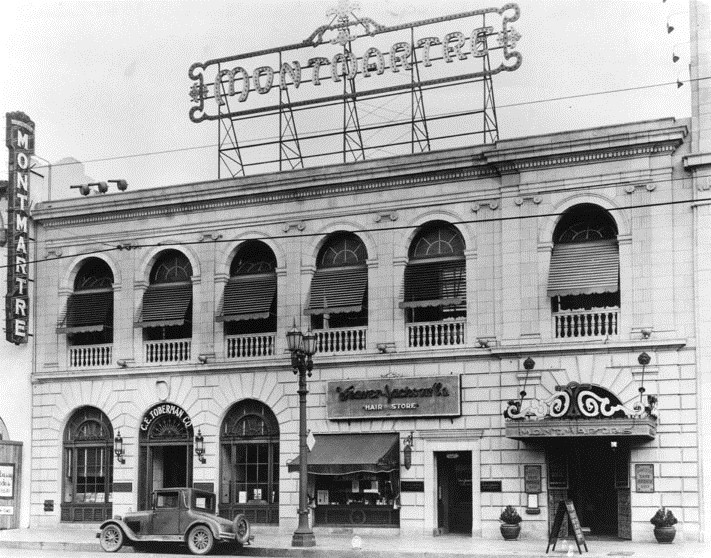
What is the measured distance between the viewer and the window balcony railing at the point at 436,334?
108 feet

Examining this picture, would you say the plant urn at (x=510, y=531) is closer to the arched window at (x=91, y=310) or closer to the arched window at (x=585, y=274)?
the arched window at (x=585, y=274)

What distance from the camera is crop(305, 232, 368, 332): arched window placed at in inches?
1339

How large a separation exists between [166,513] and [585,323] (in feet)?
39.9

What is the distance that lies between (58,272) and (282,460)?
10397 millimetres

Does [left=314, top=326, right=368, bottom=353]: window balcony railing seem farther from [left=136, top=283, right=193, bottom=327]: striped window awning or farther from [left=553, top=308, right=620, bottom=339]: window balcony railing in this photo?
[left=553, top=308, right=620, bottom=339]: window balcony railing

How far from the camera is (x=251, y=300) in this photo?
35.3m

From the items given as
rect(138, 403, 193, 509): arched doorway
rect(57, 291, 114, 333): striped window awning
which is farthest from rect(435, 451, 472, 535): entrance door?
rect(57, 291, 114, 333): striped window awning

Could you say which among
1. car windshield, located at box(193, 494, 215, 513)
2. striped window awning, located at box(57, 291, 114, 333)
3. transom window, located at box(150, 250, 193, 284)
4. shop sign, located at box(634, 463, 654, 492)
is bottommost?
car windshield, located at box(193, 494, 215, 513)

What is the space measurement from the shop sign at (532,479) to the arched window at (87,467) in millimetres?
13603

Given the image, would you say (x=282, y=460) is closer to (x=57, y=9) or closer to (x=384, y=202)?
(x=384, y=202)

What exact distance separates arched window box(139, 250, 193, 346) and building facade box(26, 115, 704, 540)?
7cm

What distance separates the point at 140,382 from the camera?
36.6 meters

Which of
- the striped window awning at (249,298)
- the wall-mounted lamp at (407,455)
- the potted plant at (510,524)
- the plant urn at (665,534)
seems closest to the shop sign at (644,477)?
the plant urn at (665,534)

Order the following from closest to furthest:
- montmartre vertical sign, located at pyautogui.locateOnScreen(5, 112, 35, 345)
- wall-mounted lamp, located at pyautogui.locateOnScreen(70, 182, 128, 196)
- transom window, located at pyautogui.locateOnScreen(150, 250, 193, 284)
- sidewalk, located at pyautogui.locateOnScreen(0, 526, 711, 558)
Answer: sidewalk, located at pyautogui.locateOnScreen(0, 526, 711, 558) < transom window, located at pyautogui.locateOnScreen(150, 250, 193, 284) < montmartre vertical sign, located at pyautogui.locateOnScreen(5, 112, 35, 345) < wall-mounted lamp, located at pyautogui.locateOnScreen(70, 182, 128, 196)
